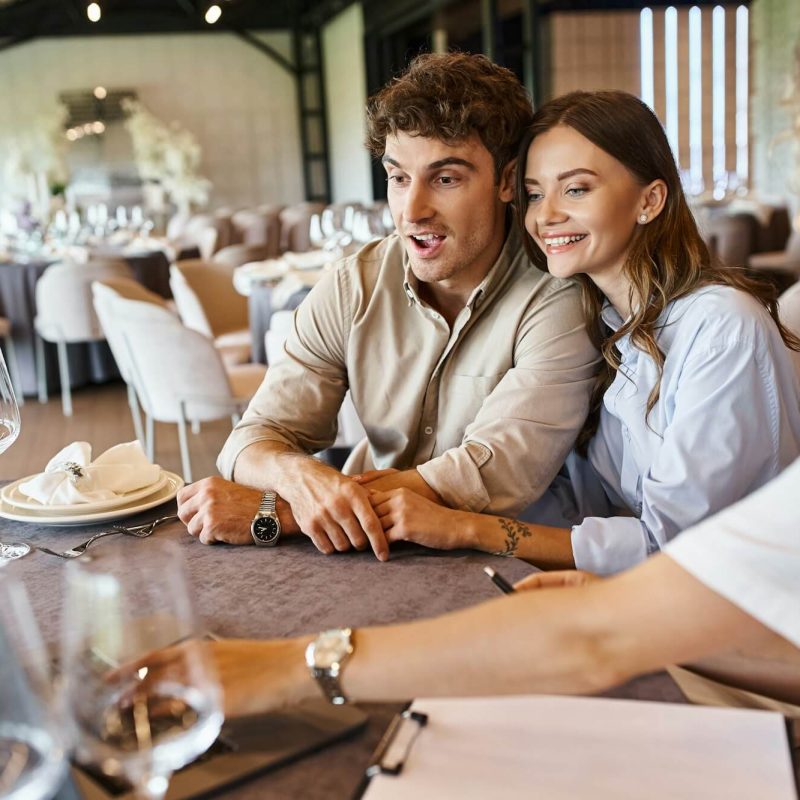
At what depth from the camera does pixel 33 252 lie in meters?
8.13

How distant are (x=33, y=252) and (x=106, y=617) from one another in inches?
319

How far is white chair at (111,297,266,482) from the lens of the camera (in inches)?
151

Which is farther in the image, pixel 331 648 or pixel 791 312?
pixel 791 312

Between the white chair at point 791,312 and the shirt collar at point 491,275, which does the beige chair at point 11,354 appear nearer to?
the shirt collar at point 491,275

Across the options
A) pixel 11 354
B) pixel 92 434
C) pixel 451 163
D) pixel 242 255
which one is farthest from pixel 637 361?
pixel 11 354

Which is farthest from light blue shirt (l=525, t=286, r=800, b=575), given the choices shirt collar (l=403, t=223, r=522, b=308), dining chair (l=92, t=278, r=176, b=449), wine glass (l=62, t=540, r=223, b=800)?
dining chair (l=92, t=278, r=176, b=449)

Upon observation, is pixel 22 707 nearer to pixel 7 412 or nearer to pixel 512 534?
pixel 7 412

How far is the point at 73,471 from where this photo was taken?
1.59 metres

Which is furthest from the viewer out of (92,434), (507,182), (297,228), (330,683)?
(297,228)

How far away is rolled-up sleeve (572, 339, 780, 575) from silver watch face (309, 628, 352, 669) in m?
0.68

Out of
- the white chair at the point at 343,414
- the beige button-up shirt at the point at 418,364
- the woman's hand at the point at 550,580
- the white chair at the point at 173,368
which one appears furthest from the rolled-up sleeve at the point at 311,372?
the white chair at the point at 173,368

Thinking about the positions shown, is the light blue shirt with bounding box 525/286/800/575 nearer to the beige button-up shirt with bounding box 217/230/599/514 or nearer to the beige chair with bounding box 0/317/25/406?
the beige button-up shirt with bounding box 217/230/599/514

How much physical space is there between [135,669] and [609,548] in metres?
1.00

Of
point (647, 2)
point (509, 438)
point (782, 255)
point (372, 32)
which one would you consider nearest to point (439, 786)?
point (509, 438)
